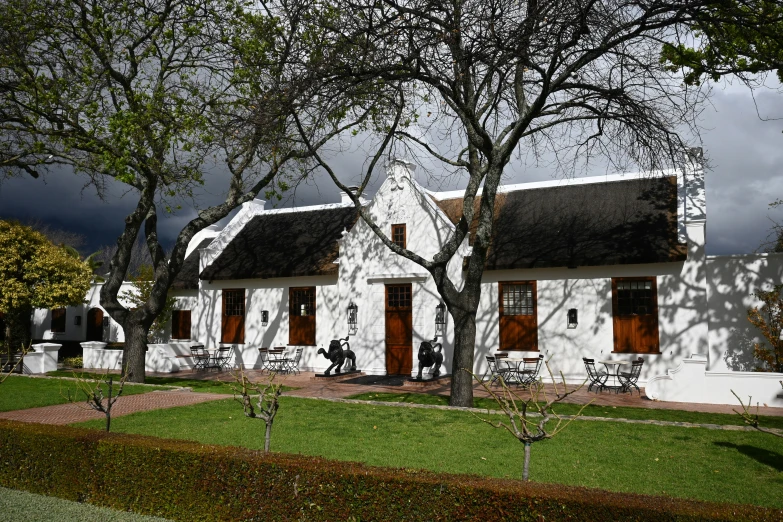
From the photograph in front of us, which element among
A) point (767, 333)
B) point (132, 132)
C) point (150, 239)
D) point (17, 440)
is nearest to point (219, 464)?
point (17, 440)

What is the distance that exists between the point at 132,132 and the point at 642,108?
11.5 m

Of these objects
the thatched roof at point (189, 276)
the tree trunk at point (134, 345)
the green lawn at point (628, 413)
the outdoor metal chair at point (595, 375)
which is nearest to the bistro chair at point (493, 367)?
the green lawn at point (628, 413)

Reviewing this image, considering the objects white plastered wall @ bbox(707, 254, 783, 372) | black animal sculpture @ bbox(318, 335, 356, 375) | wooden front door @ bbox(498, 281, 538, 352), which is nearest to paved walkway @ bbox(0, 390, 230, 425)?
black animal sculpture @ bbox(318, 335, 356, 375)

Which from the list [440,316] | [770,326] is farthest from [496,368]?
[770,326]

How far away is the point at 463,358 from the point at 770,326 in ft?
30.1

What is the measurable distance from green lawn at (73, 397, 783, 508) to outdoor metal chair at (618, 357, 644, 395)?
4773mm

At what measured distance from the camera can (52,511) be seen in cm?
669

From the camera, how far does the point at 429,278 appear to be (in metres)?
20.0

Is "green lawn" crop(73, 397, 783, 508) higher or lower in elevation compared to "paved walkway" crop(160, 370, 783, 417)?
higher

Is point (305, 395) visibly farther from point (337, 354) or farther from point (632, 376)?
point (632, 376)

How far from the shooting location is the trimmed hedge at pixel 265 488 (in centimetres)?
497

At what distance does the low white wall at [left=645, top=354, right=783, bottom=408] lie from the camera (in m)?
14.1

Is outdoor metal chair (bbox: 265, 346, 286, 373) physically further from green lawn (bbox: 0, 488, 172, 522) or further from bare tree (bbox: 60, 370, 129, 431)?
green lawn (bbox: 0, 488, 172, 522)

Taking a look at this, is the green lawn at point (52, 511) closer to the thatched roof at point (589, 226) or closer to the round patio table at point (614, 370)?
the round patio table at point (614, 370)
